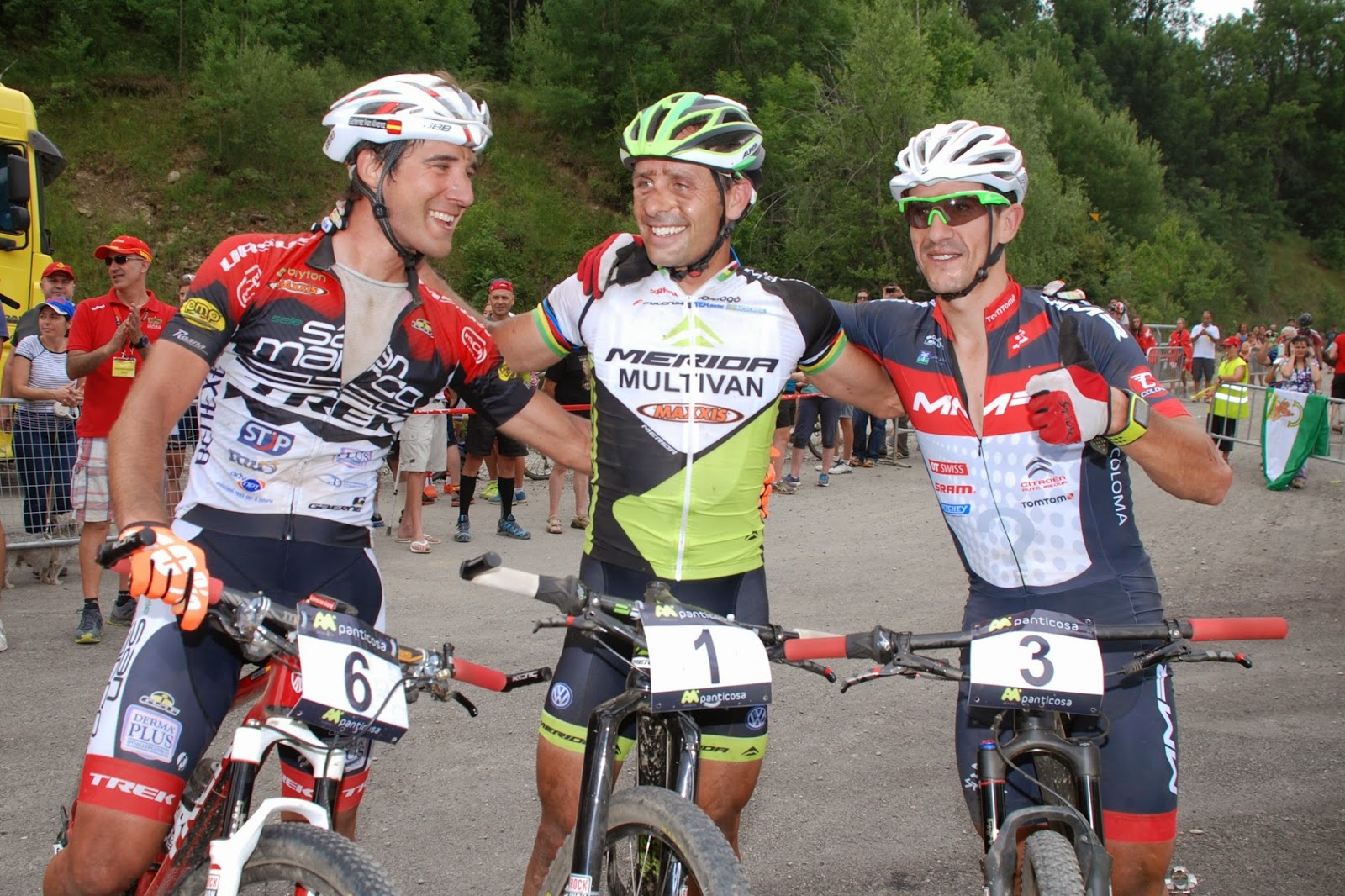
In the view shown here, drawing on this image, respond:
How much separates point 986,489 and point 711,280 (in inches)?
40.7

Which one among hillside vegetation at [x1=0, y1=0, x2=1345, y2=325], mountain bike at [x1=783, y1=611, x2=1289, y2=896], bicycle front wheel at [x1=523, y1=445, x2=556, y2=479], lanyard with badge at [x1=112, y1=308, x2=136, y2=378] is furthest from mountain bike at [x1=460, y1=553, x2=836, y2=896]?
hillside vegetation at [x1=0, y1=0, x2=1345, y2=325]

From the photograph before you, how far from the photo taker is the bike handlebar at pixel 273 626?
230 cm

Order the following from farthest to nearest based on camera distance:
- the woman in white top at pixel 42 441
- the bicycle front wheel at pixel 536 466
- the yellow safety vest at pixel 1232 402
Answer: the yellow safety vest at pixel 1232 402
the bicycle front wheel at pixel 536 466
the woman in white top at pixel 42 441

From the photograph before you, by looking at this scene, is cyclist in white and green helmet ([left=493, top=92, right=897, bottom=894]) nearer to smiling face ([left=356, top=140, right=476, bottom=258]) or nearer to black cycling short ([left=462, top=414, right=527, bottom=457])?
smiling face ([left=356, top=140, right=476, bottom=258])

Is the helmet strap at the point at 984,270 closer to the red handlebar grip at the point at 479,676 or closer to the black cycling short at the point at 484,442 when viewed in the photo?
the red handlebar grip at the point at 479,676

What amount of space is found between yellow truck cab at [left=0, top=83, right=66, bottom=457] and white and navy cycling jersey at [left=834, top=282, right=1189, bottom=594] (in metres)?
11.0

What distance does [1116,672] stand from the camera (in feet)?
9.55

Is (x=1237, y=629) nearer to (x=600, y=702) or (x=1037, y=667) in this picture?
(x=1037, y=667)

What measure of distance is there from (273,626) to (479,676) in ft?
1.52

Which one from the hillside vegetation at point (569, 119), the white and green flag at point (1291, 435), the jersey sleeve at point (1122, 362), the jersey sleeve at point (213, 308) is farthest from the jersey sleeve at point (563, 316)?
the hillside vegetation at point (569, 119)

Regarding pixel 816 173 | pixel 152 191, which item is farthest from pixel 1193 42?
pixel 152 191

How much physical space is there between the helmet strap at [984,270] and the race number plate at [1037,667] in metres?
1.03

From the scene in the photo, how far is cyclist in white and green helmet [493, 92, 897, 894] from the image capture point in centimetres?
329

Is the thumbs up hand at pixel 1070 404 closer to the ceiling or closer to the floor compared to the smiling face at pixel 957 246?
closer to the floor
